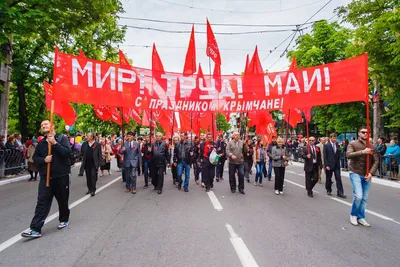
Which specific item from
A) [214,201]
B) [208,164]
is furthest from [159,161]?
[214,201]

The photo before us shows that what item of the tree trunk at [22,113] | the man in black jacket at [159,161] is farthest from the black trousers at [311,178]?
the tree trunk at [22,113]

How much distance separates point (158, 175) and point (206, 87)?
3.33 metres

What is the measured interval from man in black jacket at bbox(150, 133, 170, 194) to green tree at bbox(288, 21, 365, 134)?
16866 millimetres

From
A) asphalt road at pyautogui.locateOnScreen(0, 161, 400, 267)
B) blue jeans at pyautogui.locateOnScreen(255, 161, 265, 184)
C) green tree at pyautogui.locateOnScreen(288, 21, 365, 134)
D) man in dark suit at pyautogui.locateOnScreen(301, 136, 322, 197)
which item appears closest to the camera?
asphalt road at pyautogui.locateOnScreen(0, 161, 400, 267)

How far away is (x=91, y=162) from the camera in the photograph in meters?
8.47

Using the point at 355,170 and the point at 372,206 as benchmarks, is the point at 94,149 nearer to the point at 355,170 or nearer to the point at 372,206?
the point at 355,170

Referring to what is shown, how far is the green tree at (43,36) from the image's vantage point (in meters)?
9.09

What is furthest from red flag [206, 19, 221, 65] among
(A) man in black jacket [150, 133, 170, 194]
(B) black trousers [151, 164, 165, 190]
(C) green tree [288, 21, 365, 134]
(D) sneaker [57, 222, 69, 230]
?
(C) green tree [288, 21, 365, 134]

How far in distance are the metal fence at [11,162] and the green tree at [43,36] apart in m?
5.25

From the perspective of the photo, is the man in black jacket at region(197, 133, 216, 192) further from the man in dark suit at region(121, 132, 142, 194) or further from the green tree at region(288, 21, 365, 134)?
the green tree at region(288, 21, 365, 134)

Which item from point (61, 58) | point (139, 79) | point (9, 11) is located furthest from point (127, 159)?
point (9, 11)

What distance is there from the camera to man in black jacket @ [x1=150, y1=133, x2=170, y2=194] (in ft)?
29.3

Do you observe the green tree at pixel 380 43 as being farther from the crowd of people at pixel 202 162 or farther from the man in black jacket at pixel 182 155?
the man in black jacket at pixel 182 155

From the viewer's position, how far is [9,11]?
788cm
